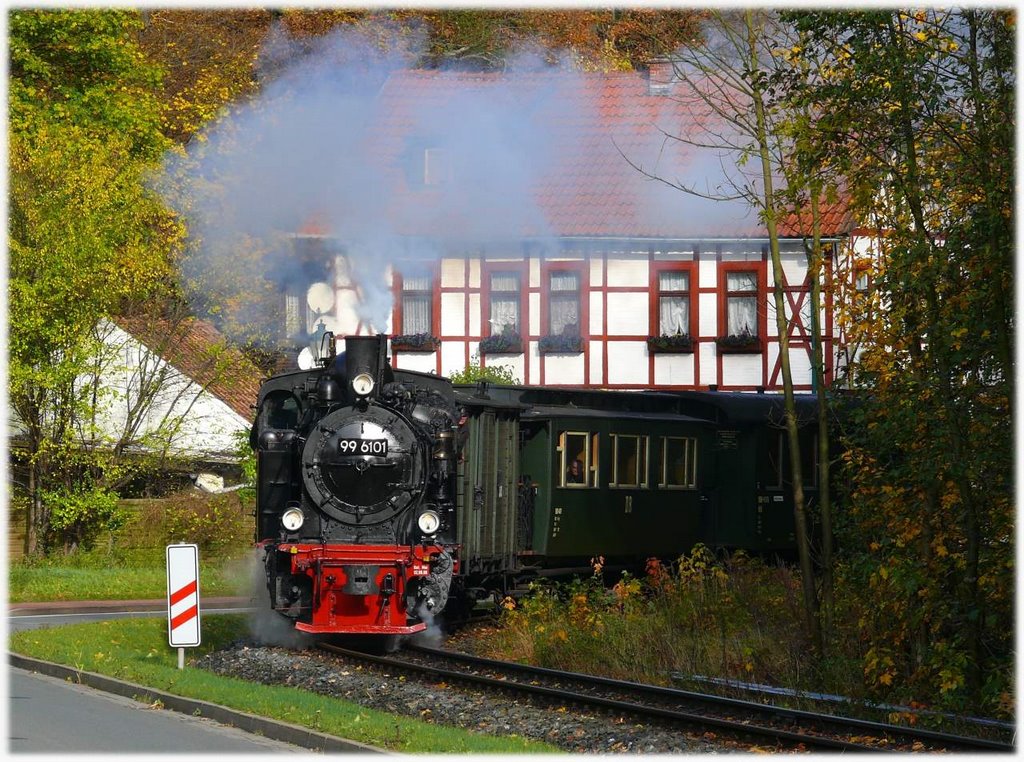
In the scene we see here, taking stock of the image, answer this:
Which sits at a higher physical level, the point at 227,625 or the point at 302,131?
the point at 302,131

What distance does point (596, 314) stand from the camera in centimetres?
3114

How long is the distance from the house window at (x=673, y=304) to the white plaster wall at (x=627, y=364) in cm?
65

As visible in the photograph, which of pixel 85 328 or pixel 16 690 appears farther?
pixel 85 328

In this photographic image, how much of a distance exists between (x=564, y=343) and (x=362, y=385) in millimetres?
14476

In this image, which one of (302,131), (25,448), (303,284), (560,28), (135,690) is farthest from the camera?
(560,28)

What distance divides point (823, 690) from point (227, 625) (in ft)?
26.2

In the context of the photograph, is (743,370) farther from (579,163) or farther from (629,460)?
(629,460)

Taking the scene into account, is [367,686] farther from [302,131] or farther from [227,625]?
[302,131]

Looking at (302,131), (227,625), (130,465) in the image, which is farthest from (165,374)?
(227,625)

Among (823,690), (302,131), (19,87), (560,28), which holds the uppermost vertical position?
(560,28)

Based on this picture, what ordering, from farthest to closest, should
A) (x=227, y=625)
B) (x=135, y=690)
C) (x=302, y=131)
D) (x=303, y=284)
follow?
(x=303, y=284), (x=302, y=131), (x=227, y=625), (x=135, y=690)

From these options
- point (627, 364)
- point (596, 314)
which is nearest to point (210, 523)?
point (596, 314)

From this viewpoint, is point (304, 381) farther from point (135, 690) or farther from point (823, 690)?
point (823, 690)

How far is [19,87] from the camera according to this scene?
34906mm
